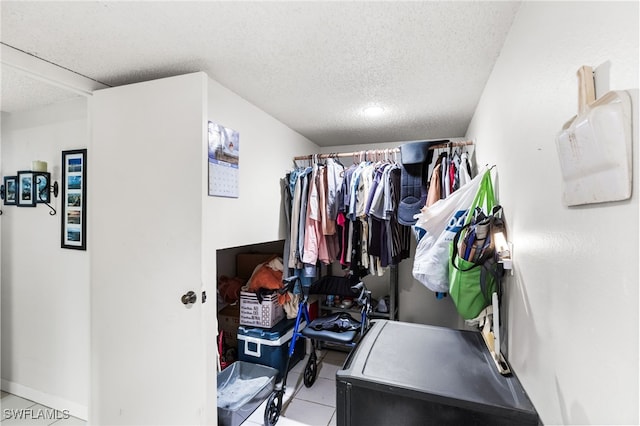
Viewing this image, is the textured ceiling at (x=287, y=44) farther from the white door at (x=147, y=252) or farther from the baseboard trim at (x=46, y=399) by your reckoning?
the baseboard trim at (x=46, y=399)

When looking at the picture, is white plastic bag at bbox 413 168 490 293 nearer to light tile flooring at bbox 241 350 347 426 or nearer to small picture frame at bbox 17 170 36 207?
light tile flooring at bbox 241 350 347 426

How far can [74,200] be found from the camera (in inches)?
77.0

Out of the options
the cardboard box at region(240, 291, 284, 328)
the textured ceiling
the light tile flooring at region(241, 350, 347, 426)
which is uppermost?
the textured ceiling

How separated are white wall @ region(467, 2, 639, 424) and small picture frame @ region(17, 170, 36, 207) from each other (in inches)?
118

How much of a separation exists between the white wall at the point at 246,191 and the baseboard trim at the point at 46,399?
1135mm

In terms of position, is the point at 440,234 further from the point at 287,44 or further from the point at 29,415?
the point at 29,415

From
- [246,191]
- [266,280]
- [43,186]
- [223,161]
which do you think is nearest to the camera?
[223,161]

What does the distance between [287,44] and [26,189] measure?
7.47 ft

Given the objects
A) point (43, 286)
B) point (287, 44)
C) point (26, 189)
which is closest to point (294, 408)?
point (43, 286)

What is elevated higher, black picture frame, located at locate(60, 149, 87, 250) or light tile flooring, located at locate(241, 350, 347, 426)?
black picture frame, located at locate(60, 149, 87, 250)

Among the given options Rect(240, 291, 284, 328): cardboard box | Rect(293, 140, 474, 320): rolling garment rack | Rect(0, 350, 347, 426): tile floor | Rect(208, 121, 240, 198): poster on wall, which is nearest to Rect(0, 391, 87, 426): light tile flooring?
Rect(0, 350, 347, 426): tile floor

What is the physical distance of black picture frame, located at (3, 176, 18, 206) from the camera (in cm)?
216

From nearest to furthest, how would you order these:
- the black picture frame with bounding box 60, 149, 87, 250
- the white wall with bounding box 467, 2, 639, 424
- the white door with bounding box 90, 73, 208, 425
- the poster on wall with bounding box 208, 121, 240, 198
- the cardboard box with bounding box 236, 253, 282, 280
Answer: the white wall with bounding box 467, 2, 639, 424, the white door with bounding box 90, 73, 208, 425, the poster on wall with bounding box 208, 121, 240, 198, the black picture frame with bounding box 60, 149, 87, 250, the cardboard box with bounding box 236, 253, 282, 280

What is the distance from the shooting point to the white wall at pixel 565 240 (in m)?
0.49
